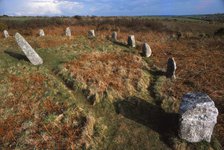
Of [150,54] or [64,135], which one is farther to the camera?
[150,54]

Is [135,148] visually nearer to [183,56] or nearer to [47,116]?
Answer: [47,116]

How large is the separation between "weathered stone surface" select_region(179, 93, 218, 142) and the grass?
1.07 ft

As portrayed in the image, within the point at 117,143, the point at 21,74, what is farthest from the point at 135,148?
the point at 21,74

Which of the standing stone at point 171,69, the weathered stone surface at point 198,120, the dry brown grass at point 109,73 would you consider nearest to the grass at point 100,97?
the dry brown grass at point 109,73

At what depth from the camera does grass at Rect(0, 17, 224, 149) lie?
385 inches

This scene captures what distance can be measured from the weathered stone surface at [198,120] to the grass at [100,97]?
0.32 m

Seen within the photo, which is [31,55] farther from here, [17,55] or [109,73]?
[109,73]

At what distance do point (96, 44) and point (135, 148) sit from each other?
1343cm

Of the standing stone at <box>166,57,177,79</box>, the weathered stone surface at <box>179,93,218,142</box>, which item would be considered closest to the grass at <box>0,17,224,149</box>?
the weathered stone surface at <box>179,93,218,142</box>

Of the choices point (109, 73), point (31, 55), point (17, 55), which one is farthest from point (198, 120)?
point (17, 55)

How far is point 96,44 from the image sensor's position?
21672 mm

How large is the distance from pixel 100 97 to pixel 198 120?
4.97 m

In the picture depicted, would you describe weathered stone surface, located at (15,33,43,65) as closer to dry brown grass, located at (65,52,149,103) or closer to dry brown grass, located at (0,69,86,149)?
dry brown grass, located at (65,52,149,103)

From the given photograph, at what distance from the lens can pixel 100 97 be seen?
12.6 m
